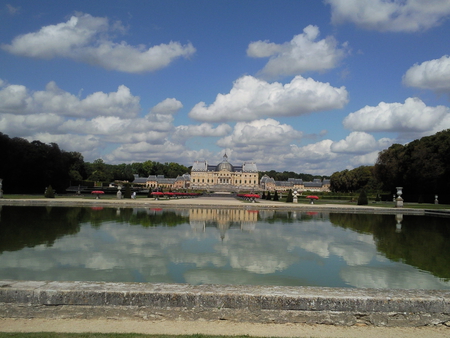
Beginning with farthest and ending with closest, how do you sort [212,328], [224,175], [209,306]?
[224,175] < [209,306] < [212,328]

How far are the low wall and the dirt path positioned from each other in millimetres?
81

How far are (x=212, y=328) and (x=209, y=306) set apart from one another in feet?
0.90

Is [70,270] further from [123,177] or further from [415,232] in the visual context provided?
[123,177]

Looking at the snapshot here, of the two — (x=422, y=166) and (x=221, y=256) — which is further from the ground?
(x=422, y=166)

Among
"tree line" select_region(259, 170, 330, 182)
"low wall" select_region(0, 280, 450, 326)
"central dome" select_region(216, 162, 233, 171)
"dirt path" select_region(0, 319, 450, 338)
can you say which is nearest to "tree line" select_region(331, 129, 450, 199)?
"low wall" select_region(0, 280, 450, 326)

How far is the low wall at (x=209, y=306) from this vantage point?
158 inches

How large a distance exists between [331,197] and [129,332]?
39.2 meters

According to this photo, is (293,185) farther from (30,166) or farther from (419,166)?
(30,166)

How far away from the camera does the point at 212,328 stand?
12.4ft

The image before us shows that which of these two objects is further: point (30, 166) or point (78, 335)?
point (30, 166)

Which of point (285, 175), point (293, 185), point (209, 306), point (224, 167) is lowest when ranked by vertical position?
point (209, 306)

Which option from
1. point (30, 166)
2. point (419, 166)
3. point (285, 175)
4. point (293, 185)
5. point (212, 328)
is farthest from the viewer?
point (285, 175)

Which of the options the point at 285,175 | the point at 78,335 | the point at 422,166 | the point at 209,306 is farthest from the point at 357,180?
the point at 285,175

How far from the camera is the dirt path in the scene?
12.1ft
